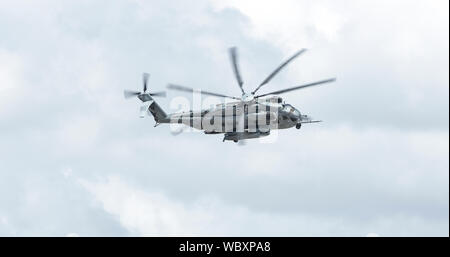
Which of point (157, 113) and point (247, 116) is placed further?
point (157, 113)

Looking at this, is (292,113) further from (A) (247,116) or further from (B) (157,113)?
(B) (157,113)

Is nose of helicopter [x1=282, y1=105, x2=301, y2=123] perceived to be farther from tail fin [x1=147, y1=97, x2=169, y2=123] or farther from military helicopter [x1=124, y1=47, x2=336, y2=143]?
tail fin [x1=147, y1=97, x2=169, y2=123]

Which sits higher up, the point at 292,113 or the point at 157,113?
the point at 157,113

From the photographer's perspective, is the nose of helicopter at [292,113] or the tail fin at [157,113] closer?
the nose of helicopter at [292,113]

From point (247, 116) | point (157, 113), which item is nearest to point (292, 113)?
point (247, 116)

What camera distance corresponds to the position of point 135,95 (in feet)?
546

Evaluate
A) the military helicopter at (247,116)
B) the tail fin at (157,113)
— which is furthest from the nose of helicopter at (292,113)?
the tail fin at (157,113)

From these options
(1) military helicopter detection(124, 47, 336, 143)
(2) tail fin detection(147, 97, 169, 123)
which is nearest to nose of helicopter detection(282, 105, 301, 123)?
(1) military helicopter detection(124, 47, 336, 143)

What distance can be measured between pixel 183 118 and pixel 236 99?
11.5 meters

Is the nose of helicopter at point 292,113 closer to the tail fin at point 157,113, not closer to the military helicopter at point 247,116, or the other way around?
the military helicopter at point 247,116

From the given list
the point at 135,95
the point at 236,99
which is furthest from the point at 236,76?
the point at 135,95
